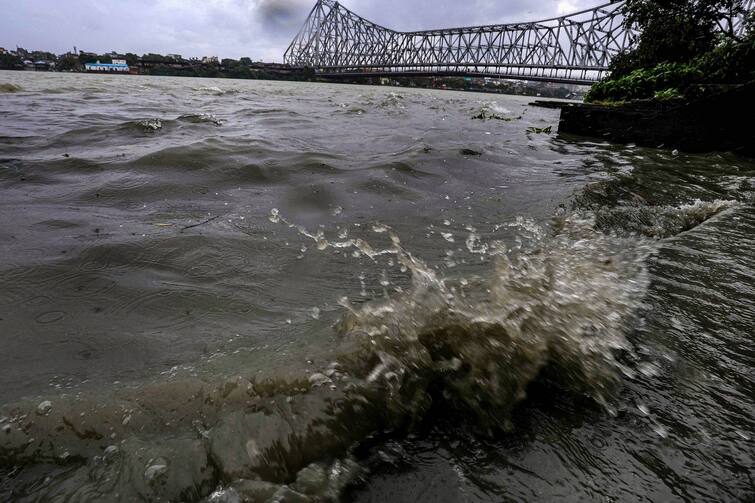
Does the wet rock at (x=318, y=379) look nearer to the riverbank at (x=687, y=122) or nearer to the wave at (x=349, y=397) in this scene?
the wave at (x=349, y=397)

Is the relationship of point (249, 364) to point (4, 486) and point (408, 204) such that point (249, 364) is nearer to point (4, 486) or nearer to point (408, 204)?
point (4, 486)

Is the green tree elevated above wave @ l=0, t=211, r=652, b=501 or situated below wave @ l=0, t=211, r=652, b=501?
above

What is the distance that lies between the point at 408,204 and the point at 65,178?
2830 mm

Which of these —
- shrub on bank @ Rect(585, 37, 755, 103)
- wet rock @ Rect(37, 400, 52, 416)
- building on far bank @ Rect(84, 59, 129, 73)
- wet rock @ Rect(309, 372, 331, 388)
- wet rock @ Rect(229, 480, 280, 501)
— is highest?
building on far bank @ Rect(84, 59, 129, 73)

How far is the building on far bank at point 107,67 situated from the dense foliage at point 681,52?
64.3 meters

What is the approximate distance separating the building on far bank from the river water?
218 ft

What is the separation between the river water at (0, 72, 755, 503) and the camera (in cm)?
95

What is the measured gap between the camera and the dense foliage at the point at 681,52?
642 centimetres

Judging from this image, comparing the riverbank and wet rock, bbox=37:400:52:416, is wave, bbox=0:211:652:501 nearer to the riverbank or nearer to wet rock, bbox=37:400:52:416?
wet rock, bbox=37:400:52:416

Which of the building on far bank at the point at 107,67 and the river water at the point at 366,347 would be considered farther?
the building on far bank at the point at 107,67

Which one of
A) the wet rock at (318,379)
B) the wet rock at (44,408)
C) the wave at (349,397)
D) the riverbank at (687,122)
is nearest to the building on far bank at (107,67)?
the riverbank at (687,122)

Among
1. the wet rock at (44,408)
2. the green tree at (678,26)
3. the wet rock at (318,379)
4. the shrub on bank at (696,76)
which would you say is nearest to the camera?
the wet rock at (44,408)

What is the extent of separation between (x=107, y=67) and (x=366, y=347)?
71.2m

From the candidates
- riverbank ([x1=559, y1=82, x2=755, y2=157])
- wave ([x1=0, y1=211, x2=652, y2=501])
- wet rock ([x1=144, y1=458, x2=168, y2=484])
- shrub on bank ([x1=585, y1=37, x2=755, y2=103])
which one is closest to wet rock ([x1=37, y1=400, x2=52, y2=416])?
wave ([x1=0, y1=211, x2=652, y2=501])
